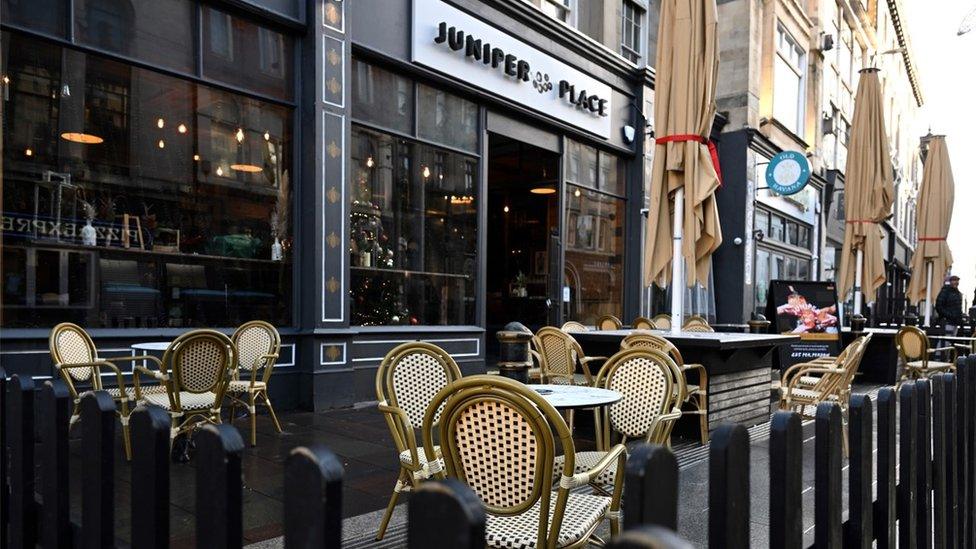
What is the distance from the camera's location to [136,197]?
693 centimetres

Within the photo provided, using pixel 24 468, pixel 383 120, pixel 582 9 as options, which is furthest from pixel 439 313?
pixel 24 468

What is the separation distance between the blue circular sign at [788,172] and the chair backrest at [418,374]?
14257mm

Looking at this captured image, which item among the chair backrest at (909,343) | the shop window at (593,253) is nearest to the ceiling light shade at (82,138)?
the shop window at (593,253)

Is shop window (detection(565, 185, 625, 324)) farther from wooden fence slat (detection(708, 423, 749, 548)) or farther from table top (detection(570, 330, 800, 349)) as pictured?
wooden fence slat (detection(708, 423, 749, 548))

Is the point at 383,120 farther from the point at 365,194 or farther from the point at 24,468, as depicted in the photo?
the point at 24,468

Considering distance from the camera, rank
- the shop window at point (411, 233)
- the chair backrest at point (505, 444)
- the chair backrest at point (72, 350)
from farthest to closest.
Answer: the shop window at point (411, 233)
the chair backrest at point (72, 350)
the chair backrest at point (505, 444)

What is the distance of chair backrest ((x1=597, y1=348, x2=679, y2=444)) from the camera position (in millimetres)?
4098

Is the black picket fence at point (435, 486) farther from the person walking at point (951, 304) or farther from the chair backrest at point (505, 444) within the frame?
the person walking at point (951, 304)

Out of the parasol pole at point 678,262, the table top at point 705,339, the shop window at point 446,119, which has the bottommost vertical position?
the table top at point 705,339

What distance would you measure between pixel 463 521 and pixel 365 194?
8.20 meters

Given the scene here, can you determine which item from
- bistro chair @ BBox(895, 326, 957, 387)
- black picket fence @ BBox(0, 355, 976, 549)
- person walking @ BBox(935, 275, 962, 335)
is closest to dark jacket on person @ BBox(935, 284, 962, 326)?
person walking @ BBox(935, 275, 962, 335)

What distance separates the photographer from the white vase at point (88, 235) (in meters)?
6.52

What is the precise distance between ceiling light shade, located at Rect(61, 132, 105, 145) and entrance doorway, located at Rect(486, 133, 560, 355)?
625 centimetres

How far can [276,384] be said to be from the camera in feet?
24.7
